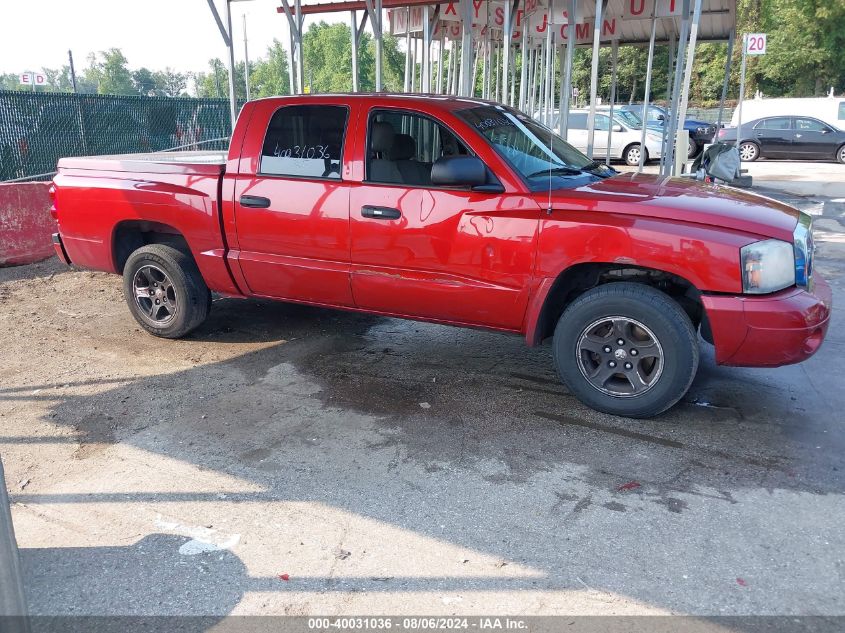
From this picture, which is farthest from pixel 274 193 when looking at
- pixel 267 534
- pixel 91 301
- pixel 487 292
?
pixel 91 301

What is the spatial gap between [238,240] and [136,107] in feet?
42.5

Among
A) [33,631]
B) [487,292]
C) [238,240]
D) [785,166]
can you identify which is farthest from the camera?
[785,166]

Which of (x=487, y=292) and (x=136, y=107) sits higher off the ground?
(x=136, y=107)

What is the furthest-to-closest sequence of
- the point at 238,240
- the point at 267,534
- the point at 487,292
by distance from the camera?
the point at 238,240 → the point at 487,292 → the point at 267,534

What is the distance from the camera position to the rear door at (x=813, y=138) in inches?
Result: 877

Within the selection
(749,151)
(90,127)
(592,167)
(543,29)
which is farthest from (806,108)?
(592,167)

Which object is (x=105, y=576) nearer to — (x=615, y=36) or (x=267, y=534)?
(x=267, y=534)

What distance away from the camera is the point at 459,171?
439 cm

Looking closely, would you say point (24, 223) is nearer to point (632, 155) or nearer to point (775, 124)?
point (632, 155)

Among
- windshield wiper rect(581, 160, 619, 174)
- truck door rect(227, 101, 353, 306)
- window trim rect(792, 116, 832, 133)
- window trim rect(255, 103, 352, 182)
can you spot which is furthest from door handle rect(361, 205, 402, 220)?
window trim rect(792, 116, 832, 133)

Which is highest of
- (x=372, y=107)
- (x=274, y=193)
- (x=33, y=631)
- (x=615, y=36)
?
(x=615, y=36)

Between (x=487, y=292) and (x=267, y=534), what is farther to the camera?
(x=487, y=292)

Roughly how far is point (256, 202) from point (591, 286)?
248 cm

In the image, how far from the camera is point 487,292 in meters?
4.57
